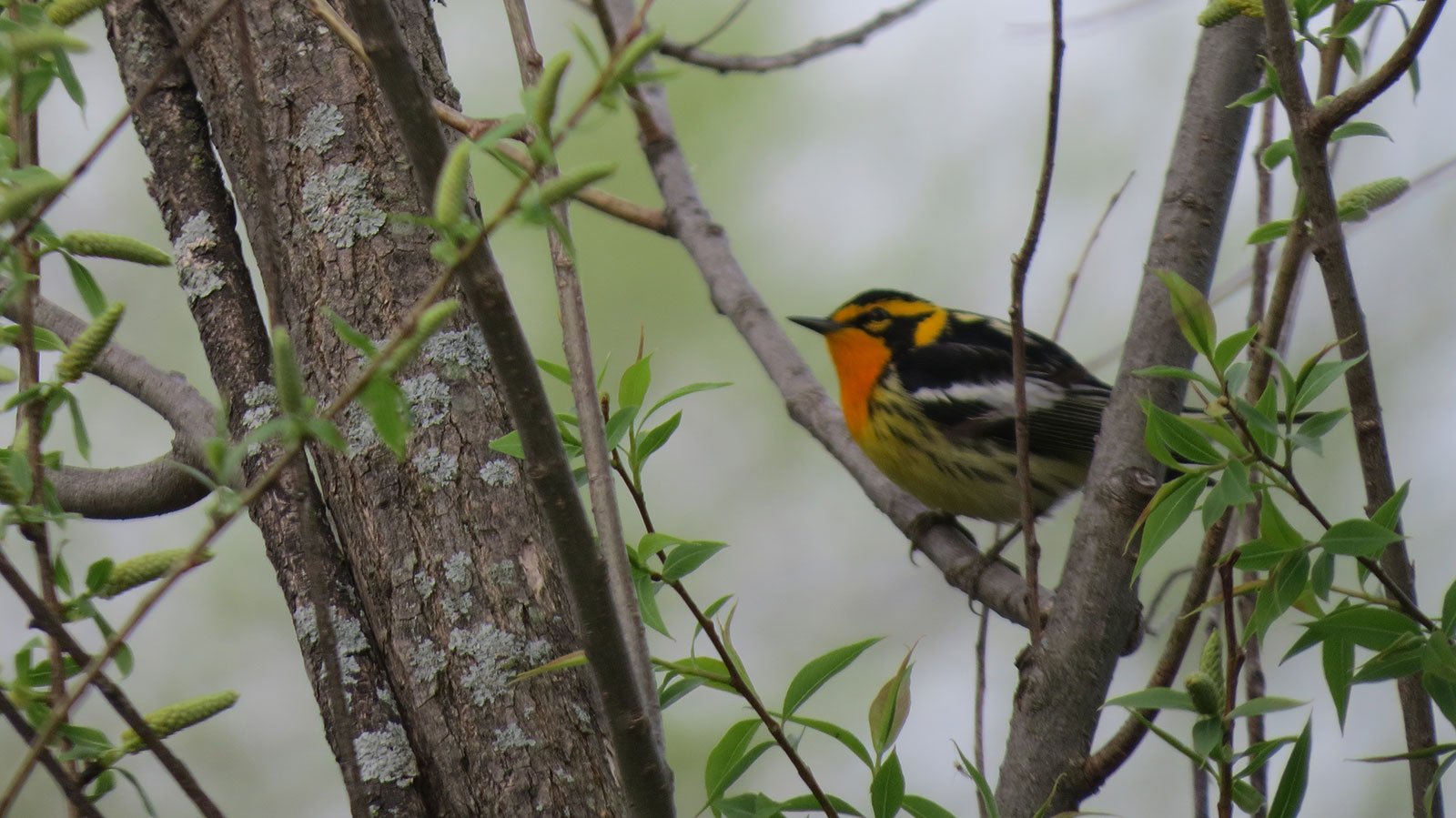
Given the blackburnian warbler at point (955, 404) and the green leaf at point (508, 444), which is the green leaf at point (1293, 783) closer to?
the green leaf at point (508, 444)

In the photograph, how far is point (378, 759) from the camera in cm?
183

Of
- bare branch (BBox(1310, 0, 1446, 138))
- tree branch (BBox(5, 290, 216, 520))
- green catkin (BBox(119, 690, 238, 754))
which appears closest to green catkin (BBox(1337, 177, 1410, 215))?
bare branch (BBox(1310, 0, 1446, 138))

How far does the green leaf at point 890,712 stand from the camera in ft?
4.90

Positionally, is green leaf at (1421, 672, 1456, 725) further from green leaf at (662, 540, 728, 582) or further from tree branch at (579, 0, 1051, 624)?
tree branch at (579, 0, 1051, 624)

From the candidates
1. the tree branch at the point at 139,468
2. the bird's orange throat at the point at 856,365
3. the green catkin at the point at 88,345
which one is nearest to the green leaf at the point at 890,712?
the green catkin at the point at 88,345

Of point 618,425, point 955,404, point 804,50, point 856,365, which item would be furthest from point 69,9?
point 856,365

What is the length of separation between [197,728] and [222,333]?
4429 millimetres

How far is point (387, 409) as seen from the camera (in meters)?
1.02

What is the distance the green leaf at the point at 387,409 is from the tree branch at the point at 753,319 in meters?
1.72

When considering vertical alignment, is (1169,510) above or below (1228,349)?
below

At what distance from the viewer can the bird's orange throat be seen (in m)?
4.08

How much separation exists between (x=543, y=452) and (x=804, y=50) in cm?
231

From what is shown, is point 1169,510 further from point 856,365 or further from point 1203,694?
point 856,365

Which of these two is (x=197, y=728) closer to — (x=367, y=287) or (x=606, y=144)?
(x=606, y=144)
